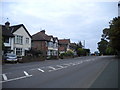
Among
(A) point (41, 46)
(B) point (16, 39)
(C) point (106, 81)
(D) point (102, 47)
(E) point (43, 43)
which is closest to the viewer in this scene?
(C) point (106, 81)

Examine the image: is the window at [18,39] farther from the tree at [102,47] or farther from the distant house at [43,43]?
the tree at [102,47]

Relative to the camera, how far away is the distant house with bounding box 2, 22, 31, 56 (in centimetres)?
3991

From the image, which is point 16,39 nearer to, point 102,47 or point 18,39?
point 18,39

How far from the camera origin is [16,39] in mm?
43094

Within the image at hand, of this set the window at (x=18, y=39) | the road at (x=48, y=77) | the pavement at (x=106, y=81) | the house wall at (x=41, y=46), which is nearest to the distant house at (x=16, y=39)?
the window at (x=18, y=39)

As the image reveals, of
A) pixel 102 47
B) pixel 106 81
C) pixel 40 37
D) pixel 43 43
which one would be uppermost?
pixel 40 37

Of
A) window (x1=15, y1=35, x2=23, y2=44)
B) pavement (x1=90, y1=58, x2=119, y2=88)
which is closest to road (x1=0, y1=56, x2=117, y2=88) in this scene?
pavement (x1=90, y1=58, x2=119, y2=88)

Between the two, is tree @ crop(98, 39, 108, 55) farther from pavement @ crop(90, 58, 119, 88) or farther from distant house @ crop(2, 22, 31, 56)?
pavement @ crop(90, 58, 119, 88)

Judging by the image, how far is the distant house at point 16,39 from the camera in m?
39.9

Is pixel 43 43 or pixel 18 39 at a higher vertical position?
pixel 18 39

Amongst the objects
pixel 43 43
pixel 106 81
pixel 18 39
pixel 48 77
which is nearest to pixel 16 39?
pixel 18 39

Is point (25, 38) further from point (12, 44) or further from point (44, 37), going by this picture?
point (44, 37)

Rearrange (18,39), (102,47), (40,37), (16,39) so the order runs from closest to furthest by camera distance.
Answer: (16,39), (18,39), (40,37), (102,47)

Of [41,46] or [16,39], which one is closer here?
[16,39]
